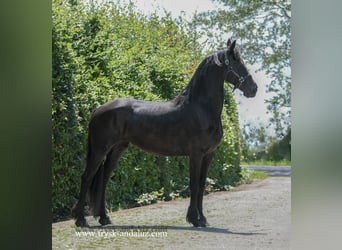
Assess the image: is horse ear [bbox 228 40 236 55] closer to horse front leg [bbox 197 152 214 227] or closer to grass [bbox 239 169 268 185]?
horse front leg [bbox 197 152 214 227]

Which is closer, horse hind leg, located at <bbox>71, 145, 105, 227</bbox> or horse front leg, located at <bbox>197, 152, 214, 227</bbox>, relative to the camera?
horse front leg, located at <bbox>197, 152, 214, 227</bbox>

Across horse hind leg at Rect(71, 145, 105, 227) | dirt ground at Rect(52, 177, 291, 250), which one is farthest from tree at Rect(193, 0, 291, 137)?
horse hind leg at Rect(71, 145, 105, 227)

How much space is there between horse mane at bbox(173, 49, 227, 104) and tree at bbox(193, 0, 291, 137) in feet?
0.67

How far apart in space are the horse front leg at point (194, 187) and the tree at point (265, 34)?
0.82 meters

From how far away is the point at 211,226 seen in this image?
5.53 meters

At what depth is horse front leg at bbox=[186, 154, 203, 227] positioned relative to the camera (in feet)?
18.1

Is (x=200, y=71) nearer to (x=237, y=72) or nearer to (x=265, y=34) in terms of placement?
(x=237, y=72)

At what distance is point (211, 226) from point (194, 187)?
412mm

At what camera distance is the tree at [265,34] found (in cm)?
535

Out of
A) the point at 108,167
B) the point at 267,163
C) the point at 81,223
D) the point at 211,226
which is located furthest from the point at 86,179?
the point at 267,163

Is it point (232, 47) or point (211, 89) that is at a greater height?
point (232, 47)

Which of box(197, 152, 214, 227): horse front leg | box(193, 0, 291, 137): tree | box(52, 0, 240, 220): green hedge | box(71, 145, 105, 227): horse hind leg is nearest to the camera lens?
box(193, 0, 291, 137): tree

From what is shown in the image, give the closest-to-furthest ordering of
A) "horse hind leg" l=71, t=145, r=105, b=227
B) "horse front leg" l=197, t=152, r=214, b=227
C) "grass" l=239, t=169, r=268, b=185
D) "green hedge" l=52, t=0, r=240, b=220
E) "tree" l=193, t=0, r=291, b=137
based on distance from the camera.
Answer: "tree" l=193, t=0, r=291, b=137
"horse front leg" l=197, t=152, r=214, b=227
"grass" l=239, t=169, r=268, b=185
"horse hind leg" l=71, t=145, r=105, b=227
"green hedge" l=52, t=0, r=240, b=220
